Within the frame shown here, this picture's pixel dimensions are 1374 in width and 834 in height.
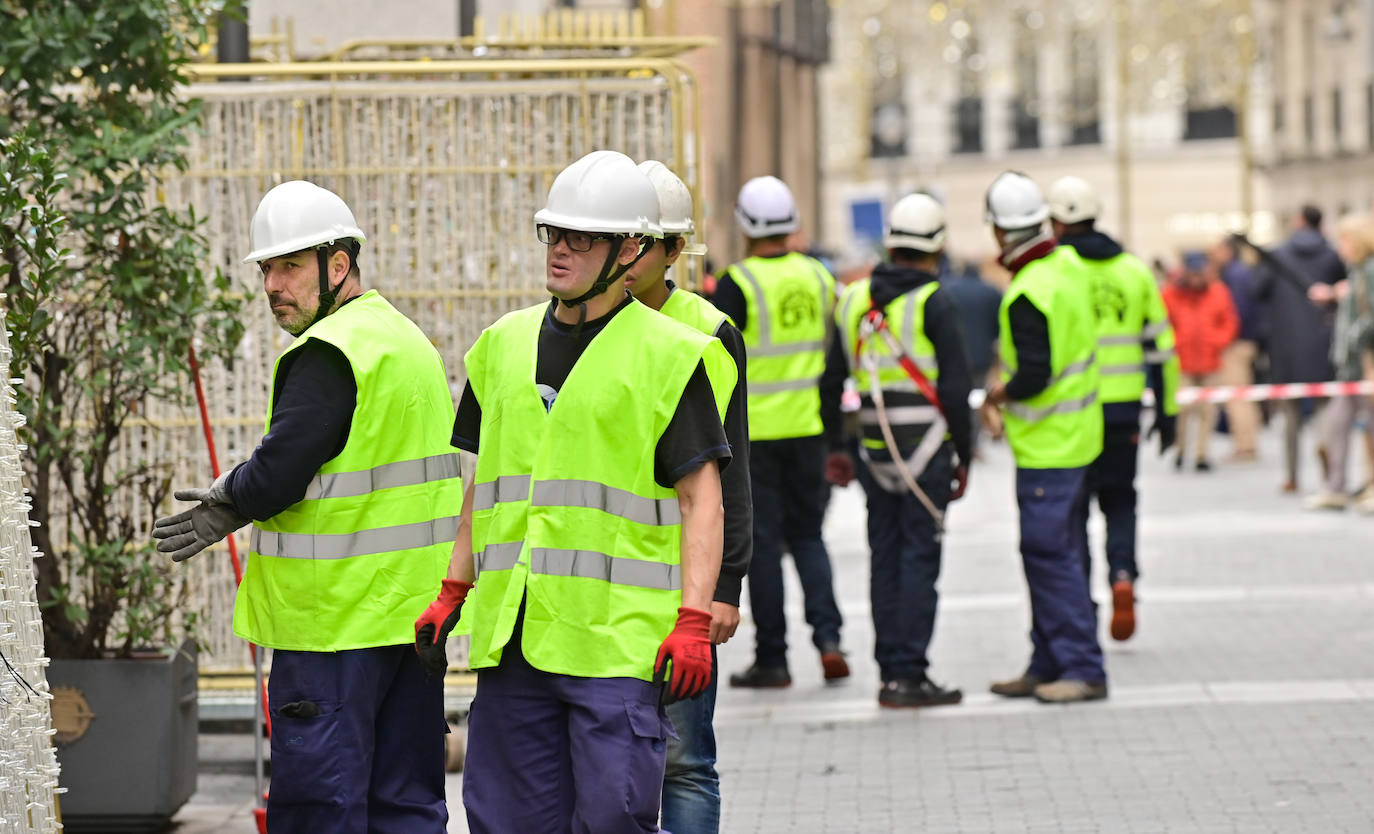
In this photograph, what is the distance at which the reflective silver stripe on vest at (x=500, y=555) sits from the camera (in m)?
4.90

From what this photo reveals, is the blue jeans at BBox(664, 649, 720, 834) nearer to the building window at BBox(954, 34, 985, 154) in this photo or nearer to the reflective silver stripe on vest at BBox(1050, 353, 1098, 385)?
the reflective silver stripe on vest at BBox(1050, 353, 1098, 385)

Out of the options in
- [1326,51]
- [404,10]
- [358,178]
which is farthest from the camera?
[1326,51]

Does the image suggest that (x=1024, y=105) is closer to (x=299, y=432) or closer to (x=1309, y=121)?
(x=1309, y=121)

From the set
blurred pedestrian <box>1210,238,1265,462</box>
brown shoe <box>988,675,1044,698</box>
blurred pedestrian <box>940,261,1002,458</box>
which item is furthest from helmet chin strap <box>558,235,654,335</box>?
blurred pedestrian <box>1210,238,1265,462</box>

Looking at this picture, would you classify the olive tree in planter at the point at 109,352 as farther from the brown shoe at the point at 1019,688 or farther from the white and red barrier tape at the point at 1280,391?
the white and red barrier tape at the point at 1280,391

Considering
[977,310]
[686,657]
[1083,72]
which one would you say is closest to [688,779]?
[686,657]

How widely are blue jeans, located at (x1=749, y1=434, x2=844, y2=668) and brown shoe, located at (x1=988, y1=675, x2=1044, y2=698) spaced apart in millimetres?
801

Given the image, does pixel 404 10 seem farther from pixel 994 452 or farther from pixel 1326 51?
pixel 1326 51

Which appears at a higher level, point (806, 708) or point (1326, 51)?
point (1326, 51)

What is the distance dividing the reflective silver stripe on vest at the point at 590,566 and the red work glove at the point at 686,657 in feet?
0.42

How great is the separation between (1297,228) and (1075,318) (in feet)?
37.9

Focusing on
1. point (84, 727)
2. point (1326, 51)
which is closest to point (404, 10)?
point (84, 727)

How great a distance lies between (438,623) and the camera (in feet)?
16.5

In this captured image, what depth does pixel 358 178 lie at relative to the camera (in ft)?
28.3
